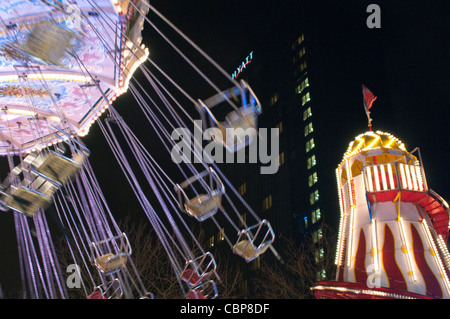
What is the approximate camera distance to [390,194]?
1634 cm

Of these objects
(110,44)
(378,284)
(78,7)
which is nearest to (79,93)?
(110,44)

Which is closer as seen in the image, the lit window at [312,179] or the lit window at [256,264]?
Result: the lit window at [312,179]

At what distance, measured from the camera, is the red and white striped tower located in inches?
580

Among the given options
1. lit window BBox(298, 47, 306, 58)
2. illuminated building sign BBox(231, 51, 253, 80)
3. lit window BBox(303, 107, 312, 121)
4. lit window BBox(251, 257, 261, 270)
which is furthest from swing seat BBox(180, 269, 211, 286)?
illuminated building sign BBox(231, 51, 253, 80)

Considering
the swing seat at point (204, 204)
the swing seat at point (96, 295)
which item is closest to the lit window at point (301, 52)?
the swing seat at point (96, 295)

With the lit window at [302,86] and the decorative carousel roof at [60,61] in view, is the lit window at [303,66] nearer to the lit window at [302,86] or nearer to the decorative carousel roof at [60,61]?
the lit window at [302,86]

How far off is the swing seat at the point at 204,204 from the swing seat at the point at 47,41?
4.10 meters

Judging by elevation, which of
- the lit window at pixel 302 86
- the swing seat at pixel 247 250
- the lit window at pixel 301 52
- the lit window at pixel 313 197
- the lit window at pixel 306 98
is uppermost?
the lit window at pixel 301 52

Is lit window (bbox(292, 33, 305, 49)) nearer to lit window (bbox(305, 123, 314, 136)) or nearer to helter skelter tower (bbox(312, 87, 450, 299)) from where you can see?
lit window (bbox(305, 123, 314, 136))

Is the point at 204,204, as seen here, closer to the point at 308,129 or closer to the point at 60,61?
the point at 60,61

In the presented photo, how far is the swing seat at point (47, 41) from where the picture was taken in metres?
8.77
